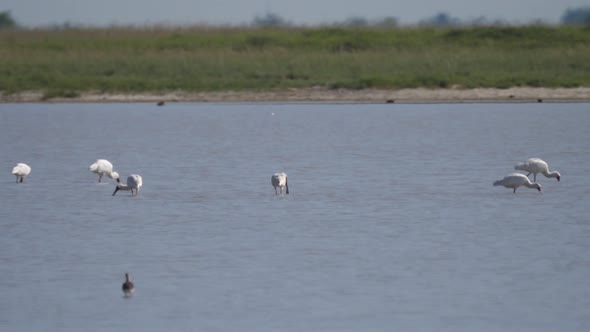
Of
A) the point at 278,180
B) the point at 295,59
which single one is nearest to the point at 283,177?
the point at 278,180

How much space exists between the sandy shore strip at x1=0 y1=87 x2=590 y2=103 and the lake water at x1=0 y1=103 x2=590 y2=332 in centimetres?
831

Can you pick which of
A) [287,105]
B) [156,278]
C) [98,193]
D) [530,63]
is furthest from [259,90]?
[156,278]

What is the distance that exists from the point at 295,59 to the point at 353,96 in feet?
13.5

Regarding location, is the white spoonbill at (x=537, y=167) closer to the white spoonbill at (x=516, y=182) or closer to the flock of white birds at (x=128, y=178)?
the white spoonbill at (x=516, y=182)

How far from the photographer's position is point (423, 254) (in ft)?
36.8

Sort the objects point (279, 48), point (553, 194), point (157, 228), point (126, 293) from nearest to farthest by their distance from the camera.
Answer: point (126, 293)
point (157, 228)
point (553, 194)
point (279, 48)

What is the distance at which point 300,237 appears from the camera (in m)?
12.2

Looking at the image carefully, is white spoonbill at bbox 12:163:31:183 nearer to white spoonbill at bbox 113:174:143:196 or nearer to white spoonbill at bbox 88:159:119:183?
white spoonbill at bbox 88:159:119:183

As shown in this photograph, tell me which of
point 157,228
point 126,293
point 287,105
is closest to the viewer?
point 126,293

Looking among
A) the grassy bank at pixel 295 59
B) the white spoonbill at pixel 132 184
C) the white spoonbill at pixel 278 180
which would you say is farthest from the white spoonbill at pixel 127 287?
the grassy bank at pixel 295 59

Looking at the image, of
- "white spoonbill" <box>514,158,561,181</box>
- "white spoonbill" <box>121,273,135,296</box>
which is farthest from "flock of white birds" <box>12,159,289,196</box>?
"white spoonbill" <box>121,273,135,296</box>

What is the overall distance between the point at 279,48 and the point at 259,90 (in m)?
6.04

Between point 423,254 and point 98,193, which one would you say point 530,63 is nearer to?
point 98,193

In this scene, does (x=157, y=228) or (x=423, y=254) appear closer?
(x=423, y=254)
